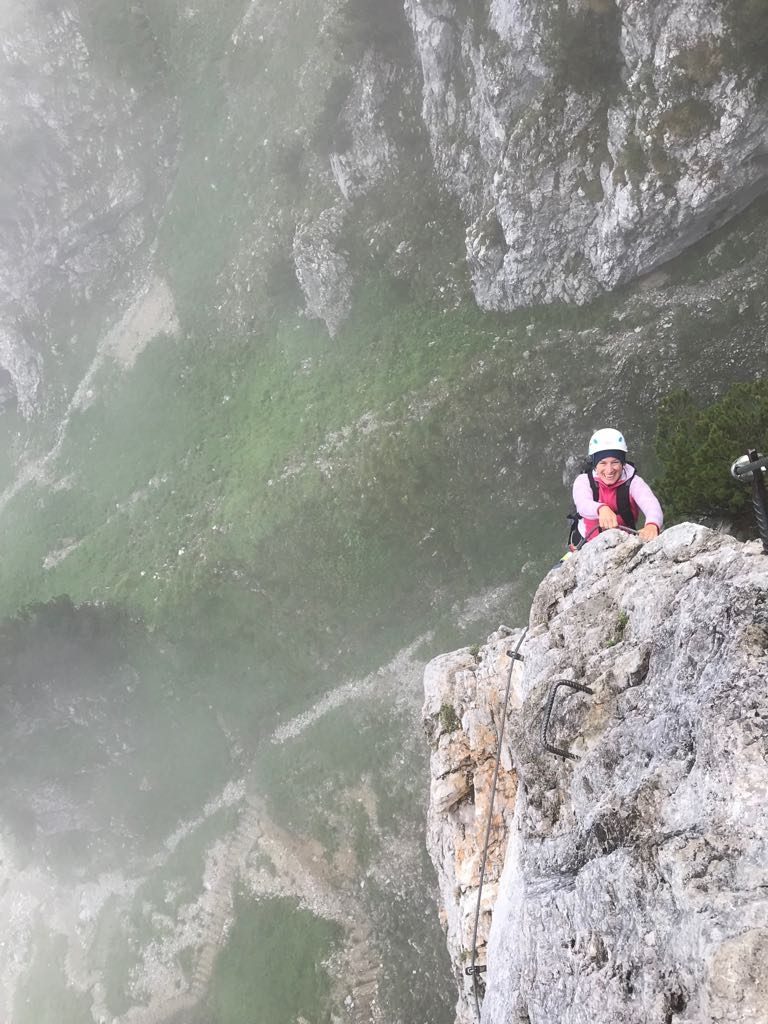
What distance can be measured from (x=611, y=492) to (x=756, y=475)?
7322 mm

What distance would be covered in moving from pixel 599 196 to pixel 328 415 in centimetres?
1949

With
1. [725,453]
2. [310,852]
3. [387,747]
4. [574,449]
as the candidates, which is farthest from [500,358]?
[310,852]

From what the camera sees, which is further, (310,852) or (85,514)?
(85,514)

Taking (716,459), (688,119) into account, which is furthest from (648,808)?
(688,119)

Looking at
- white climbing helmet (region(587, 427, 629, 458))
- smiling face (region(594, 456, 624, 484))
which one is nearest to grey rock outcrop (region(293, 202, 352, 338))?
white climbing helmet (region(587, 427, 629, 458))

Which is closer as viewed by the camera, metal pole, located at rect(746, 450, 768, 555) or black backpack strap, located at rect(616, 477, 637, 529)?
metal pole, located at rect(746, 450, 768, 555)

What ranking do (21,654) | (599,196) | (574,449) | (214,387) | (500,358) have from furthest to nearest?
(214,387), (21,654), (500,358), (574,449), (599,196)

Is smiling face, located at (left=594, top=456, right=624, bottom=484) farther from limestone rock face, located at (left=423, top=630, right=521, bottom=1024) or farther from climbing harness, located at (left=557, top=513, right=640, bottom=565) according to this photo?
limestone rock face, located at (left=423, top=630, right=521, bottom=1024)

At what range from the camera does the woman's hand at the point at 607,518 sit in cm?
1316

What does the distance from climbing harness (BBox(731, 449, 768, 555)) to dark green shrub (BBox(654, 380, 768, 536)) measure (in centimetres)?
1184

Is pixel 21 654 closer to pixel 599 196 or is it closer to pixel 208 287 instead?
pixel 208 287

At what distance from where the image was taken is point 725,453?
18.1m

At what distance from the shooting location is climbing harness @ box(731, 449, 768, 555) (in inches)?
252

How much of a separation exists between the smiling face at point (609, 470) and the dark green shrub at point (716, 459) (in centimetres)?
654
